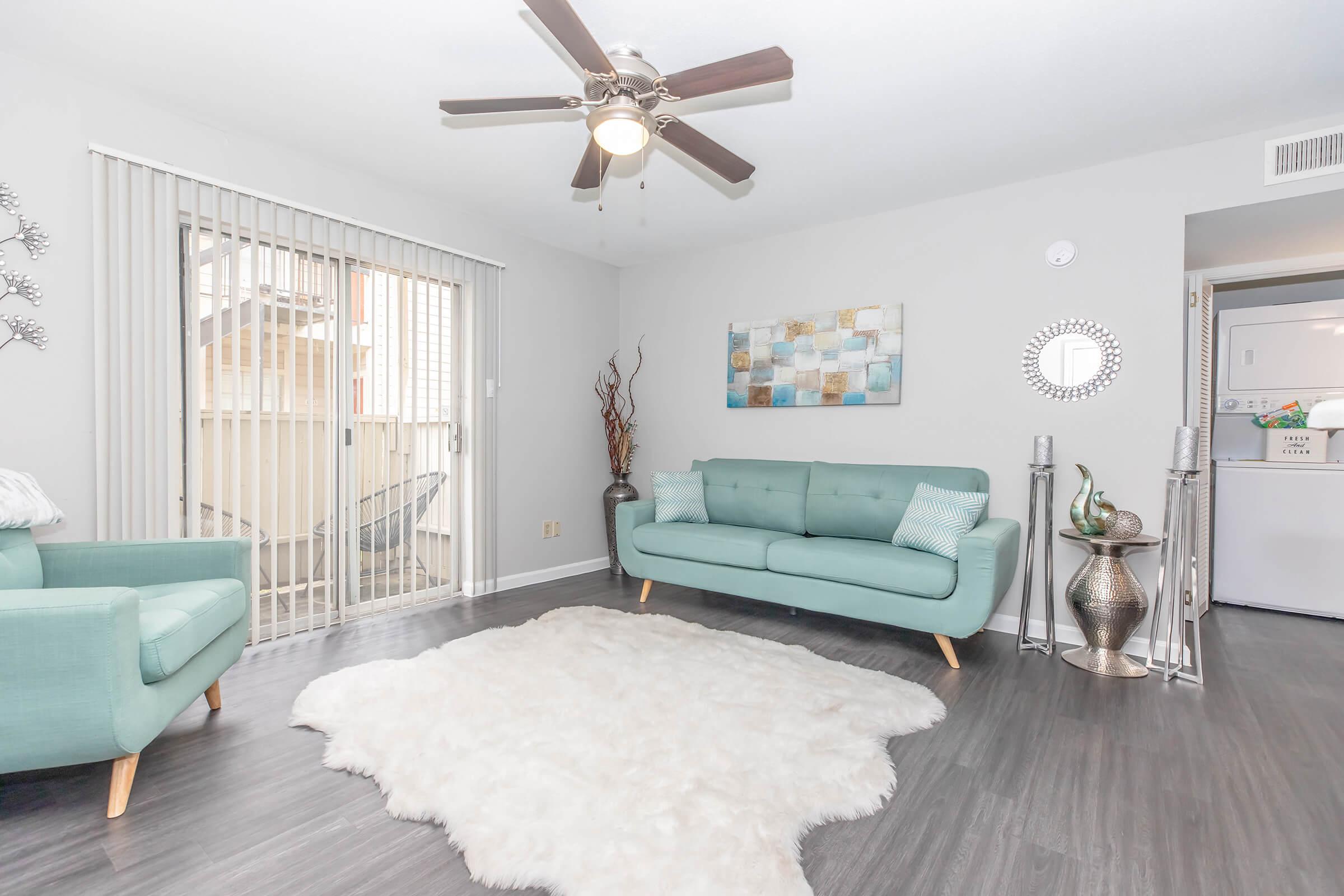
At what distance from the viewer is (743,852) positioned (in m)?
1.52

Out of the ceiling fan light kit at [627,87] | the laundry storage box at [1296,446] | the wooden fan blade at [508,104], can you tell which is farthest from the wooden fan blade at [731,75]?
the laundry storage box at [1296,446]

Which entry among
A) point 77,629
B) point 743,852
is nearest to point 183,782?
point 77,629

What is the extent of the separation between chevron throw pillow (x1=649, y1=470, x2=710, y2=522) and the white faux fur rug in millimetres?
1146

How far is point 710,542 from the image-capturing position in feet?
12.2

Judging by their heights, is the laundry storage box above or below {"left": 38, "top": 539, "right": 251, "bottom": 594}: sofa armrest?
above

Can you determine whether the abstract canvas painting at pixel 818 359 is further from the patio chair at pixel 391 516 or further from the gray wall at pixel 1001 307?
the patio chair at pixel 391 516

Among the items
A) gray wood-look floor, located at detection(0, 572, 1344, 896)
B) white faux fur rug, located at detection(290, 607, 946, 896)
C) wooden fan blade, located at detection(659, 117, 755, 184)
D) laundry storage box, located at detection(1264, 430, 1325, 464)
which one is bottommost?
gray wood-look floor, located at detection(0, 572, 1344, 896)

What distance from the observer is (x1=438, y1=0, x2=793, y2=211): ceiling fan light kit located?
69.6 inches

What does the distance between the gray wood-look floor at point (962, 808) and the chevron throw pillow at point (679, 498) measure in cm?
179

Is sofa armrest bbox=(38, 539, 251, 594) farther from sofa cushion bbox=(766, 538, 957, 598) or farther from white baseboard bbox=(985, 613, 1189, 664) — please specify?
white baseboard bbox=(985, 613, 1189, 664)

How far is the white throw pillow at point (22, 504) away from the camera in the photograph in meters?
2.01

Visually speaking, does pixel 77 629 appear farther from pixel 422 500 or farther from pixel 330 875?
pixel 422 500

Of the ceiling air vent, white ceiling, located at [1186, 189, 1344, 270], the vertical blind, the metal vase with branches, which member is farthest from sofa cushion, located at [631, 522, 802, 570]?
the ceiling air vent

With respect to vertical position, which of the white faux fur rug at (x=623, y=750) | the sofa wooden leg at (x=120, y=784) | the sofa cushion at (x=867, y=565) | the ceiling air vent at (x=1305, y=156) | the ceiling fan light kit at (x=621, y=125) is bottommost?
the white faux fur rug at (x=623, y=750)
